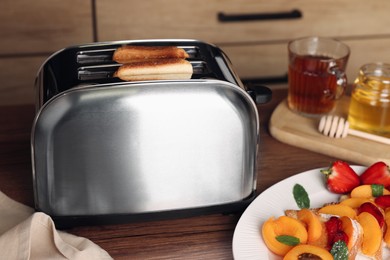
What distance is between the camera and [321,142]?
1.19 m

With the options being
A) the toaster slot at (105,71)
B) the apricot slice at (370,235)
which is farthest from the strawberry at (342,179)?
the toaster slot at (105,71)

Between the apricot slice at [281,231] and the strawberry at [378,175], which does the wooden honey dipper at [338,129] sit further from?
the apricot slice at [281,231]

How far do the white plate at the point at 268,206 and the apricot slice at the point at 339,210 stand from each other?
0.07 meters

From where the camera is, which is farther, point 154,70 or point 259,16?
point 259,16

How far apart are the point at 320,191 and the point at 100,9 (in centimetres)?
119

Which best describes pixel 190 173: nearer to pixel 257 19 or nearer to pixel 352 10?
pixel 257 19

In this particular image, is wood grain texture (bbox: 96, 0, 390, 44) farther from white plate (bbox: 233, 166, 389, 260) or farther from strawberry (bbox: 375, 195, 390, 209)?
strawberry (bbox: 375, 195, 390, 209)

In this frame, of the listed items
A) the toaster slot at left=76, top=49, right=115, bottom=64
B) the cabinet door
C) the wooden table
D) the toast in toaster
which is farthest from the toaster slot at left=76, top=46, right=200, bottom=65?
the cabinet door

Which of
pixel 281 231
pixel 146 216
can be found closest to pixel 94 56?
pixel 146 216

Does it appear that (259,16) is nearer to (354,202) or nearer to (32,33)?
(32,33)

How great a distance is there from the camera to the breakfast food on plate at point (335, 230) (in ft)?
2.81

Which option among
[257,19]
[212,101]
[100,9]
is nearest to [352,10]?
[257,19]

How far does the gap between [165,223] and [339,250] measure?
283 millimetres

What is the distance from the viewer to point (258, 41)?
2.18 m
